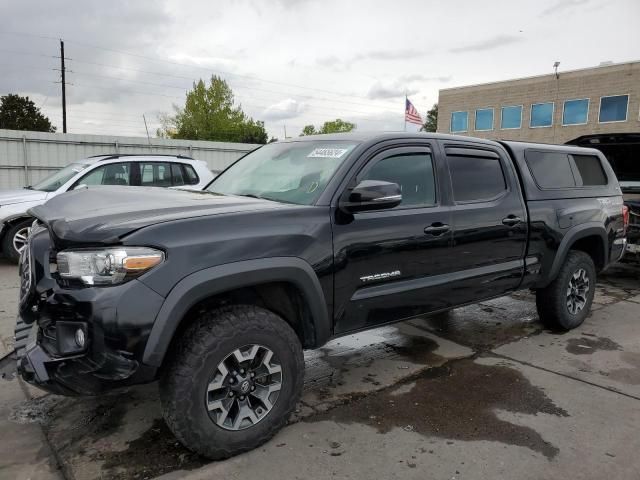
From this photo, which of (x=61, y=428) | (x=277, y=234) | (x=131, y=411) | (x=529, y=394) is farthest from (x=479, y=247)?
(x=61, y=428)

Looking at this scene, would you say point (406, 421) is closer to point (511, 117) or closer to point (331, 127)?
point (511, 117)

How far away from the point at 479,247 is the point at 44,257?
2908 millimetres

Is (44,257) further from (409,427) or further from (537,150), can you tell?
(537,150)

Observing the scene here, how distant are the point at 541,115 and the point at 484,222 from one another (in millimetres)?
30710

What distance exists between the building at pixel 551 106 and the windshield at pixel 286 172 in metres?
26.1

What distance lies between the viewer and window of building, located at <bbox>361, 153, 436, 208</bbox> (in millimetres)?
3393

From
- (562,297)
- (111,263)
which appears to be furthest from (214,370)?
(562,297)

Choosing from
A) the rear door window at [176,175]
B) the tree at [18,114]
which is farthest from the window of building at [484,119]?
the tree at [18,114]

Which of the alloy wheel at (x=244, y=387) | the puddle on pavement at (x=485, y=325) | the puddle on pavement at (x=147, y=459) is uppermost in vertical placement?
the alloy wheel at (x=244, y=387)

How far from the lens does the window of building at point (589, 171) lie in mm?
5020

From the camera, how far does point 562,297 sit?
477cm

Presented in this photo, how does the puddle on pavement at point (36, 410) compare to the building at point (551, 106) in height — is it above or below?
below

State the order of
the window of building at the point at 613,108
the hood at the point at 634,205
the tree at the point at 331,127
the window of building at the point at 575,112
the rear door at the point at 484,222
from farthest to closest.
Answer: the tree at the point at 331,127 → the window of building at the point at 575,112 → the window of building at the point at 613,108 → the hood at the point at 634,205 → the rear door at the point at 484,222

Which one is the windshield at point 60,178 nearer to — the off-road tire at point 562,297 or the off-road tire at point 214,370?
the off-road tire at point 214,370
